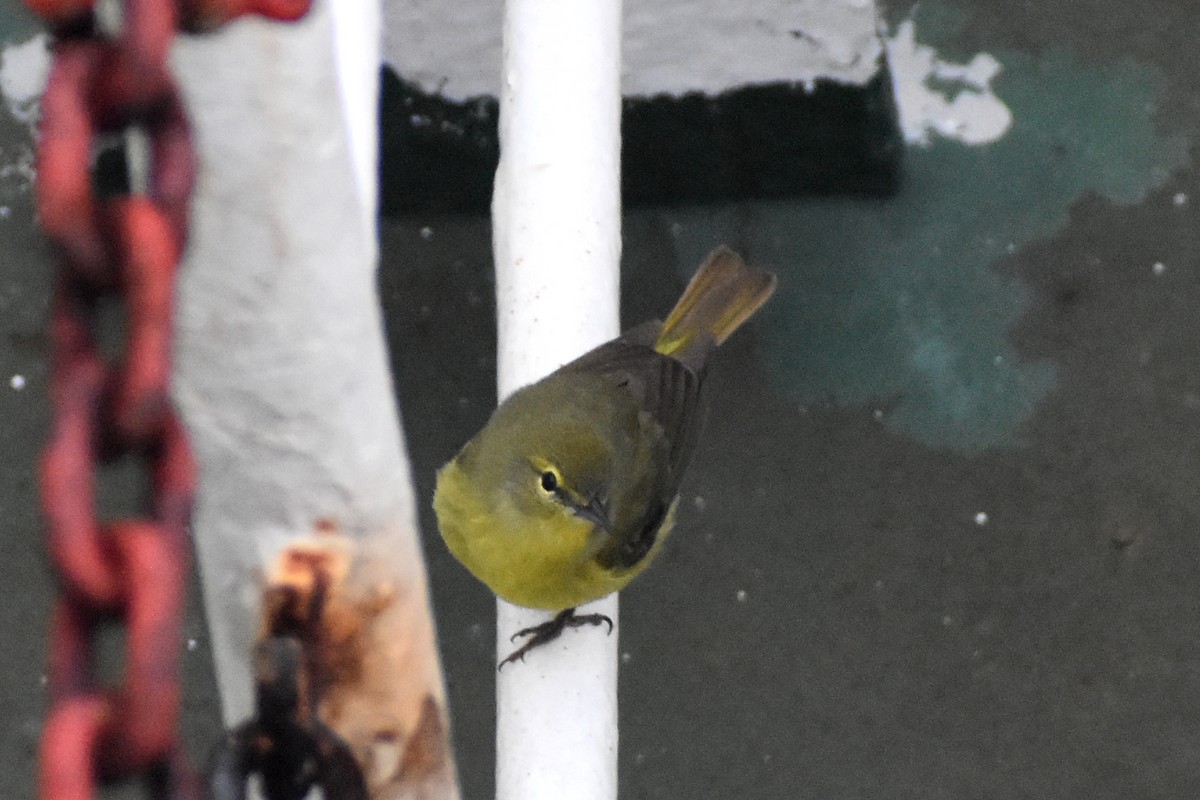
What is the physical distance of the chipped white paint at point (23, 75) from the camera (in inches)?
191

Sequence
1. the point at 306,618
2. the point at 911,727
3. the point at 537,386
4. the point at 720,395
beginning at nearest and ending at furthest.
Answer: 1. the point at 306,618
2. the point at 537,386
3. the point at 911,727
4. the point at 720,395

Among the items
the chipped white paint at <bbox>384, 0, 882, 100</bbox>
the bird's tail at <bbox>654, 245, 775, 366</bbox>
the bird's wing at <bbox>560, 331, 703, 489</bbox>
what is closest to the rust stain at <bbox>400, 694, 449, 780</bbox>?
the bird's wing at <bbox>560, 331, 703, 489</bbox>

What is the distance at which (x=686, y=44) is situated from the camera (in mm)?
4781

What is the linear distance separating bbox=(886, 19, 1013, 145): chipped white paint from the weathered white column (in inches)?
149

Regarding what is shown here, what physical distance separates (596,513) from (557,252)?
2.73 ft

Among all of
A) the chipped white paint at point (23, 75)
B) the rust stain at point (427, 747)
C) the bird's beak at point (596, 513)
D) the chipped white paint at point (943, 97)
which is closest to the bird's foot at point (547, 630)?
the bird's beak at point (596, 513)

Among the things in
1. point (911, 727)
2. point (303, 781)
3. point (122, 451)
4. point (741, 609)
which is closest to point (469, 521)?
point (741, 609)

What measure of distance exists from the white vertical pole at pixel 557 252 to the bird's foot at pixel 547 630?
0.03 metres

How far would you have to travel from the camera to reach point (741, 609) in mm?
4309

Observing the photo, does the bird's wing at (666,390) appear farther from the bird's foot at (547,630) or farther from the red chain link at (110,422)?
the red chain link at (110,422)

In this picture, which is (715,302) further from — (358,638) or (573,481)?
(358,638)

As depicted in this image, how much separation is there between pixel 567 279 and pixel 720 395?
198 centimetres

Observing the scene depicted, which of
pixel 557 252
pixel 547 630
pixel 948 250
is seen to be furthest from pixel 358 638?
pixel 948 250

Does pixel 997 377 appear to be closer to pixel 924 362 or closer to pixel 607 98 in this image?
pixel 924 362
